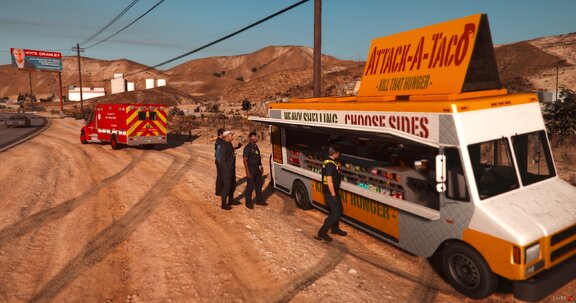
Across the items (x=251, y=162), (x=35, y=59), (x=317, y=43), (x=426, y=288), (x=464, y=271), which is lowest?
(x=426, y=288)

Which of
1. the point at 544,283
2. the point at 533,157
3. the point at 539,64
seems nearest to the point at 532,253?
the point at 544,283

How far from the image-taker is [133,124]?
19.1 m

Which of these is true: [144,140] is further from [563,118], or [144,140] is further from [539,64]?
[539,64]

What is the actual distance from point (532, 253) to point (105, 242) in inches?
276

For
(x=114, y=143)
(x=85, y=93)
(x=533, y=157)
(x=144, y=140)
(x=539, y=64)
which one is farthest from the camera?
(x=85, y=93)

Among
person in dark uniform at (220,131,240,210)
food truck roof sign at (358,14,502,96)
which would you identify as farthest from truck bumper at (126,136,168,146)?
food truck roof sign at (358,14,502,96)

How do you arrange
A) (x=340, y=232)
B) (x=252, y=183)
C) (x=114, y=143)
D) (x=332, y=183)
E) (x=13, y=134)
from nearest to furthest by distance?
1. (x=332, y=183)
2. (x=340, y=232)
3. (x=252, y=183)
4. (x=114, y=143)
5. (x=13, y=134)

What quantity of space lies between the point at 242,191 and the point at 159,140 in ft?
33.2

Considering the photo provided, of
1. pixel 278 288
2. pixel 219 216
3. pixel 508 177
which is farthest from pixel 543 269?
pixel 219 216

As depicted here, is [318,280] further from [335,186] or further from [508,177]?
[508,177]

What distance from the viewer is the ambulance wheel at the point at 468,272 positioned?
4926mm

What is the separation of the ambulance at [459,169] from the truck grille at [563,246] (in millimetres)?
15

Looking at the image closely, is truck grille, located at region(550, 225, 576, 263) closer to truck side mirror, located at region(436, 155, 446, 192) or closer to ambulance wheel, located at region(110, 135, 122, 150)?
truck side mirror, located at region(436, 155, 446, 192)

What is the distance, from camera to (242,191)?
37.0 ft
